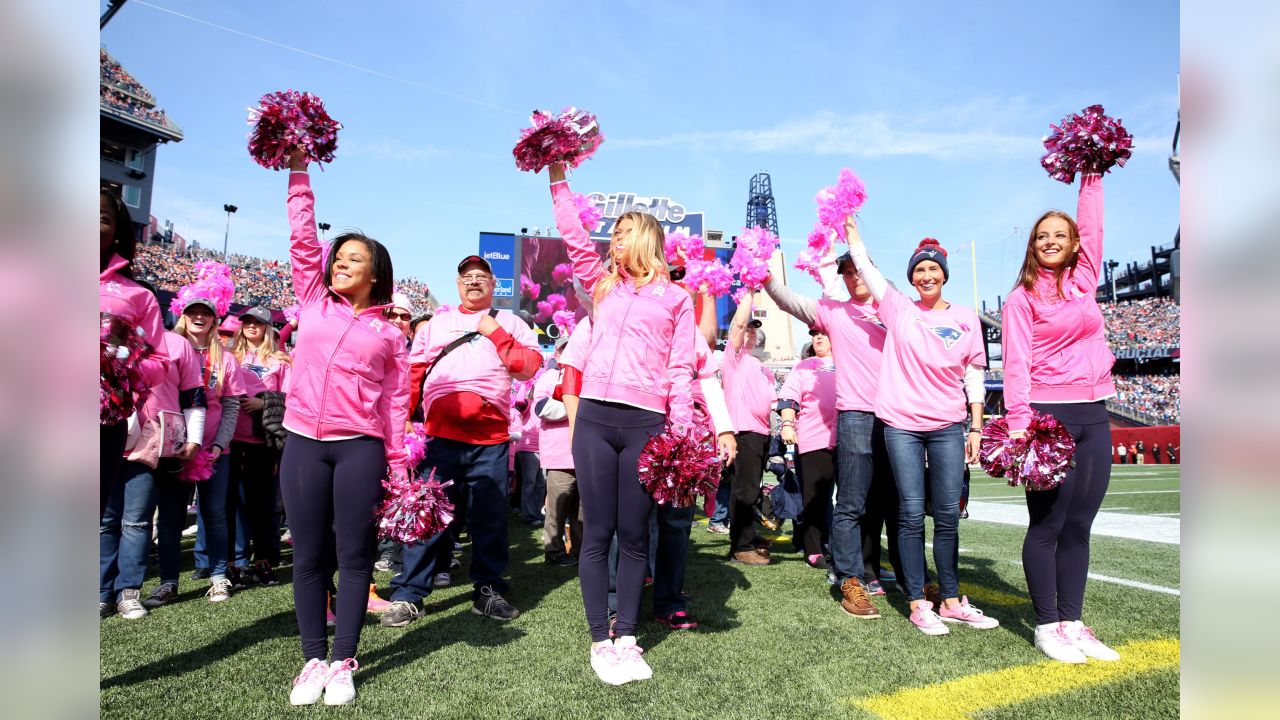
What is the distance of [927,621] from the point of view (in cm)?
397

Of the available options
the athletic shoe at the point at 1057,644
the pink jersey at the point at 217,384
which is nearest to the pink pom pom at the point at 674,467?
the athletic shoe at the point at 1057,644

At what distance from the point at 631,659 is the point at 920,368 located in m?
2.25

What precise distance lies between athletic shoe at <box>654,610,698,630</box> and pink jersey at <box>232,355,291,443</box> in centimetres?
346

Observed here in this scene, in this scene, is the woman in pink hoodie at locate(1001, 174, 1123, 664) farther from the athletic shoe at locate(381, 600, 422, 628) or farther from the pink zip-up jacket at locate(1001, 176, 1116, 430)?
the athletic shoe at locate(381, 600, 422, 628)

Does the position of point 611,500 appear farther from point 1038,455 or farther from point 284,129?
point 284,129

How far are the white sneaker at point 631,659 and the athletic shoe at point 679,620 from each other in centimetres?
75

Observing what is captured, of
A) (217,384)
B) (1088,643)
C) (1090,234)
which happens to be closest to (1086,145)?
(1090,234)

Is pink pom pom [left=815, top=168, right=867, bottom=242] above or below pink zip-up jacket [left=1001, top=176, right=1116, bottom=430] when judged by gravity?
above

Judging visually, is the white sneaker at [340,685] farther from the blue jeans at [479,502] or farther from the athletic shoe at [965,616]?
the athletic shoe at [965,616]

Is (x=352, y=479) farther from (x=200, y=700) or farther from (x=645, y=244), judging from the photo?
(x=645, y=244)

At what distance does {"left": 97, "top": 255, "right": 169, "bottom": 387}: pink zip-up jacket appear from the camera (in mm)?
3082

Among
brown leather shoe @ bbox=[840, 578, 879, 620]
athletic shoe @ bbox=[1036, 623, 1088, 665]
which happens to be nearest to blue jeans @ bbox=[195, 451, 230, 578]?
brown leather shoe @ bbox=[840, 578, 879, 620]
